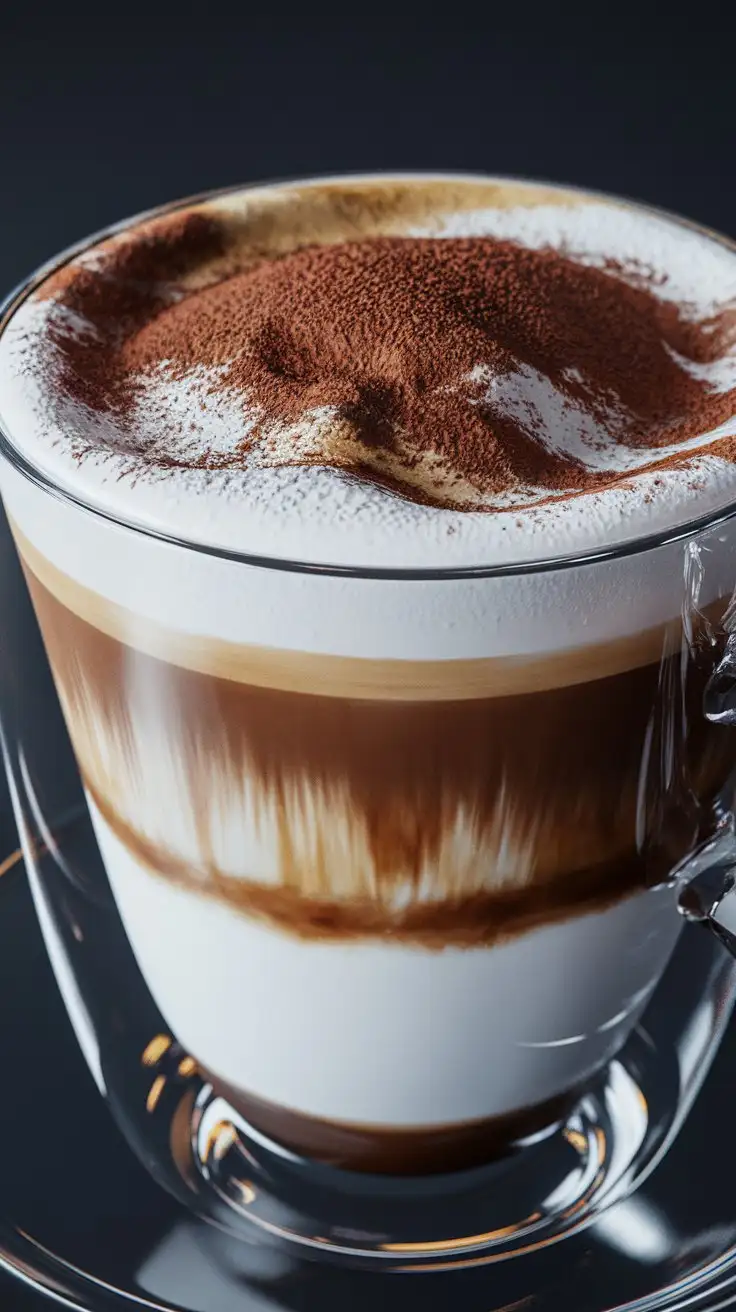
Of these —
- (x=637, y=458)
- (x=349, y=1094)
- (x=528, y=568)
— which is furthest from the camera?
(x=349, y=1094)

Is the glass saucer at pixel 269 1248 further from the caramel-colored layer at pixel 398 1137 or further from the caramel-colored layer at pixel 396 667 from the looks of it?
the caramel-colored layer at pixel 396 667

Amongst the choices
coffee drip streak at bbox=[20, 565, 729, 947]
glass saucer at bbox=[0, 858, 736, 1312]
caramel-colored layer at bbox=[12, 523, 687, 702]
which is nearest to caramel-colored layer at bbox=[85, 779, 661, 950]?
coffee drip streak at bbox=[20, 565, 729, 947]

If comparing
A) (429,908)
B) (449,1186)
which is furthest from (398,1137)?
(429,908)

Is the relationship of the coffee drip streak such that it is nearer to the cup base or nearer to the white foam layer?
the white foam layer

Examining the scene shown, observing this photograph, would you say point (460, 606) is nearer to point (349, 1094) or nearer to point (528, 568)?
point (528, 568)

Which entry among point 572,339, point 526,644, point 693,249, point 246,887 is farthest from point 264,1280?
point 693,249

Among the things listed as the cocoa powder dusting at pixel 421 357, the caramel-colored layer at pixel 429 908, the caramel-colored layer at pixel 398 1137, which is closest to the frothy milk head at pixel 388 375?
the cocoa powder dusting at pixel 421 357

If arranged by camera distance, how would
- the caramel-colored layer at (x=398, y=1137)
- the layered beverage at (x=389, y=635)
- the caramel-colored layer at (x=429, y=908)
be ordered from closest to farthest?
1. the layered beverage at (x=389, y=635)
2. the caramel-colored layer at (x=429, y=908)
3. the caramel-colored layer at (x=398, y=1137)
